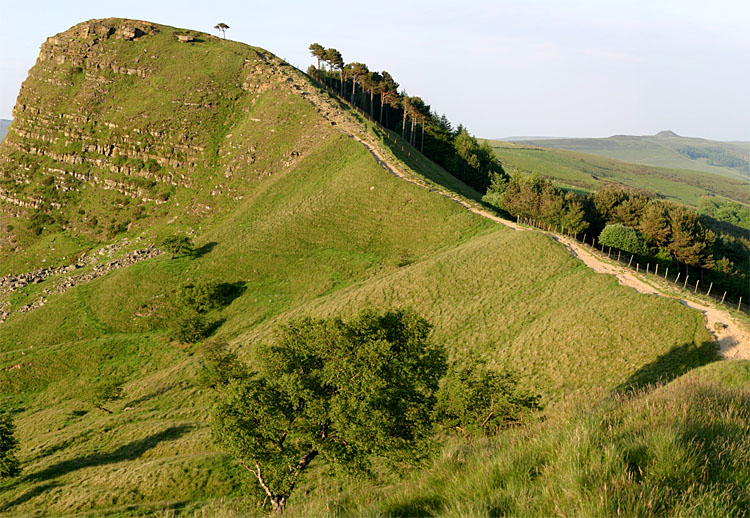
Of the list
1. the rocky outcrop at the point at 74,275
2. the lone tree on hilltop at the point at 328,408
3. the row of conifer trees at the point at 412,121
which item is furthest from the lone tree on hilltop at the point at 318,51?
the lone tree on hilltop at the point at 328,408

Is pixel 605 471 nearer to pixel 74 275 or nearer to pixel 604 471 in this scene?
pixel 604 471

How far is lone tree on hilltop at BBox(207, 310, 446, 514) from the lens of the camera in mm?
19422

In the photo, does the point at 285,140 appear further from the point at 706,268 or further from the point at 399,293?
the point at 706,268

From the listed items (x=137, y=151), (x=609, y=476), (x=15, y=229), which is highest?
(x=137, y=151)

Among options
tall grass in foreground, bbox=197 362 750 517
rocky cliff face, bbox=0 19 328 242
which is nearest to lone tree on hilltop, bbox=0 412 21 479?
tall grass in foreground, bbox=197 362 750 517

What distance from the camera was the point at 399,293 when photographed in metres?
51.7

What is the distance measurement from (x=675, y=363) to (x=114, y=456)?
46896 millimetres

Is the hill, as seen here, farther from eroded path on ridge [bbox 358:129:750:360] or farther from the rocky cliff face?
eroded path on ridge [bbox 358:129:750:360]

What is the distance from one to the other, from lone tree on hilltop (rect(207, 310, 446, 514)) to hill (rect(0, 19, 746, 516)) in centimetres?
239

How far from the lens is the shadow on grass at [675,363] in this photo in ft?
101

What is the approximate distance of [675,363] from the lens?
31922mm

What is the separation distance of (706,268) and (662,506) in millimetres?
89024

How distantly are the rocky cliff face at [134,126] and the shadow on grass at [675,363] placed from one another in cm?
7508

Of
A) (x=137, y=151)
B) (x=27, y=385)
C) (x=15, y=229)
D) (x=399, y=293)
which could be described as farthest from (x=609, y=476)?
(x=15, y=229)
